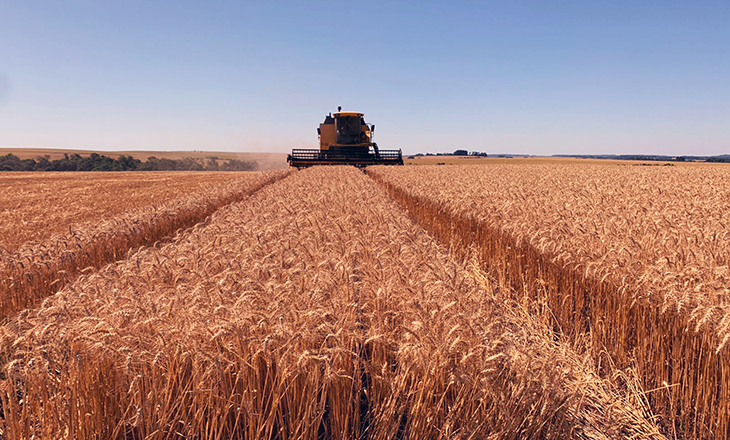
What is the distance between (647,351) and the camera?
3.29 metres

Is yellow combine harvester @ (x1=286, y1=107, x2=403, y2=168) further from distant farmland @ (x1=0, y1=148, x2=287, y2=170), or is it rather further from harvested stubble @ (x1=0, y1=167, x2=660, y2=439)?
distant farmland @ (x1=0, y1=148, x2=287, y2=170)

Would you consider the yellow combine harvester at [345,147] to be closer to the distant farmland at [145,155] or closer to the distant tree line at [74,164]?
the distant farmland at [145,155]

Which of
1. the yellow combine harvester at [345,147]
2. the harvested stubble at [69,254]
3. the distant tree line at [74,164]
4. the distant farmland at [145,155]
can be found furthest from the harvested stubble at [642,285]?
the distant tree line at [74,164]

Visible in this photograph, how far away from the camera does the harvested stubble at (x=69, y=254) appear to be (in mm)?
4844

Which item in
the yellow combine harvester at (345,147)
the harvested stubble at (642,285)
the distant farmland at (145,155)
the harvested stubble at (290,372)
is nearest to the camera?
the harvested stubble at (290,372)

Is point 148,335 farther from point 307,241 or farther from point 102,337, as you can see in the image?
point 307,241

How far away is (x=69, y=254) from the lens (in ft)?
19.9

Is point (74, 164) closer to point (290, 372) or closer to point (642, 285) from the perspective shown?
point (290, 372)

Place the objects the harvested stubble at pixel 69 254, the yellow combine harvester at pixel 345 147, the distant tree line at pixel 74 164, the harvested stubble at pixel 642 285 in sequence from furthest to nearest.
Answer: the distant tree line at pixel 74 164 → the yellow combine harvester at pixel 345 147 → the harvested stubble at pixel 69 254 → the harvested stubble at pixel 642 285

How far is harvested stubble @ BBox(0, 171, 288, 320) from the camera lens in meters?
4.84

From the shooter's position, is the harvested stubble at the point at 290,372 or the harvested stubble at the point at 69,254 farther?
the harvested stubble at the point at 69,254

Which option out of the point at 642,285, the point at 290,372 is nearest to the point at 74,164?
the point at 290,372

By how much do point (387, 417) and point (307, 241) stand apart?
279cm

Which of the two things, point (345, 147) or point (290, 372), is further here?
point (345, 147)
